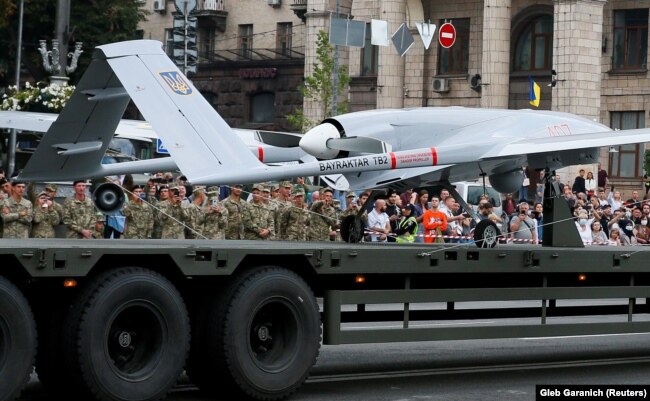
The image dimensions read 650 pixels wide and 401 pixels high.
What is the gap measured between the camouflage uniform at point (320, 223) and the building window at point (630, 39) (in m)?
38.6

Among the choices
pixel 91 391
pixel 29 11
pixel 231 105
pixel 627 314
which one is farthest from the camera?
pixel 231 105

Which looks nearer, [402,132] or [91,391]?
[91,391]

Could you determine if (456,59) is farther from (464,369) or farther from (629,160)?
(464,369)

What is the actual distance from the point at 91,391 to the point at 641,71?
50937 millimetres

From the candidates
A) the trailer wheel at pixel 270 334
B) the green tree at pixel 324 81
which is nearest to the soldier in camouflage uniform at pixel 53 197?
the trailer wheel at pixel 270 334

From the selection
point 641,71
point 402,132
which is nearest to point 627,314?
point 402,132

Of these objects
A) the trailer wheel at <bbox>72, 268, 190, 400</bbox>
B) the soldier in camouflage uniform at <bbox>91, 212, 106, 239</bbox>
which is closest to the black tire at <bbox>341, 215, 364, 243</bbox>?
the trailer wheel at <bbox>72, 268, 190, 400</bbox>

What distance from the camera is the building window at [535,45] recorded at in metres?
63.2

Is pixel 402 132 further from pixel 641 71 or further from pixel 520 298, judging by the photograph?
pixel 641 71

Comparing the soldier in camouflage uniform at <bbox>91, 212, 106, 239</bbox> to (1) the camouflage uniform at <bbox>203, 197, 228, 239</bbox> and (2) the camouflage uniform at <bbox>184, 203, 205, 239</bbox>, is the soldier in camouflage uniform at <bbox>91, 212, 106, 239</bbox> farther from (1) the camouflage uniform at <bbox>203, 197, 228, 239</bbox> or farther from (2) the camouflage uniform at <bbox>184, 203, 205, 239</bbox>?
(1) the camouflage uniform at <bbox>203, 197, 228, 239</bbox>

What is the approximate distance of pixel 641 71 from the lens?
5906 cm

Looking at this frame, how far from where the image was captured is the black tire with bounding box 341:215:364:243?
53.1ft

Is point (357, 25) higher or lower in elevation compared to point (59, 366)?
higher

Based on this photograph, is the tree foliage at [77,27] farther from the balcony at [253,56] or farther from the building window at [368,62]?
the building window at [368,62]
